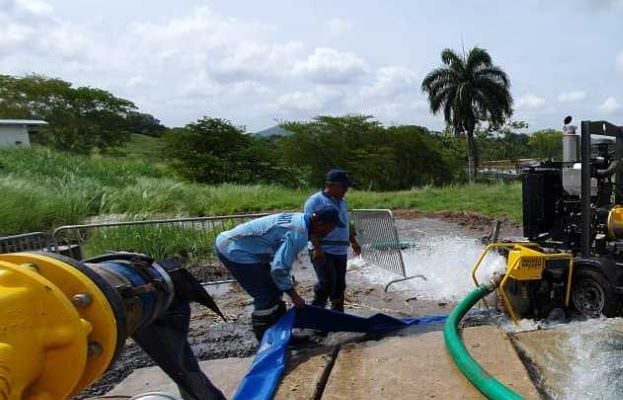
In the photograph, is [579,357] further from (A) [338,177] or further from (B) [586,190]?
(A) [338,177]

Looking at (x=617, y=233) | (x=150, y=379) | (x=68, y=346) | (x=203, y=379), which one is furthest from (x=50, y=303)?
(x=617, y=233)

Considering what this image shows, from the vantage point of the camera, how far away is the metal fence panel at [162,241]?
8.15 m

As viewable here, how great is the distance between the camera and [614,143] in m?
5.22

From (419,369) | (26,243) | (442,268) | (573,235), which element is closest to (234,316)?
(419,369)

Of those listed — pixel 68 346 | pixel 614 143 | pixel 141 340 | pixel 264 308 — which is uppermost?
pixel 614 143

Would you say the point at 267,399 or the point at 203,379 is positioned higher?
the point at 203,379

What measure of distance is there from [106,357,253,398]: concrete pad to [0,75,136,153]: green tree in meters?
39.0

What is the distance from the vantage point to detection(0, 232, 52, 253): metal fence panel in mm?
7023

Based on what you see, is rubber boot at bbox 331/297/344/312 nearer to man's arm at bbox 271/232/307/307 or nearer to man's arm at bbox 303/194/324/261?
man's arm at bbox 303/194/324/261

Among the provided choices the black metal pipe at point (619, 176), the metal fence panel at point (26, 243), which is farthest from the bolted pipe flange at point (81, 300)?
the metal fence panel at point (26, 243)

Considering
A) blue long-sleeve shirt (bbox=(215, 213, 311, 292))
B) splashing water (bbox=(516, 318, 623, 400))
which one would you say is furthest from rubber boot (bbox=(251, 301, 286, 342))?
splashing water (bbox=(516, 318, 623, 400))

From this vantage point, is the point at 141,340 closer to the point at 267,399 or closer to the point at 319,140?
the point at 267,399

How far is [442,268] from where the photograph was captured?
762 cm

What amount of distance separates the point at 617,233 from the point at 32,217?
11.3 metres
